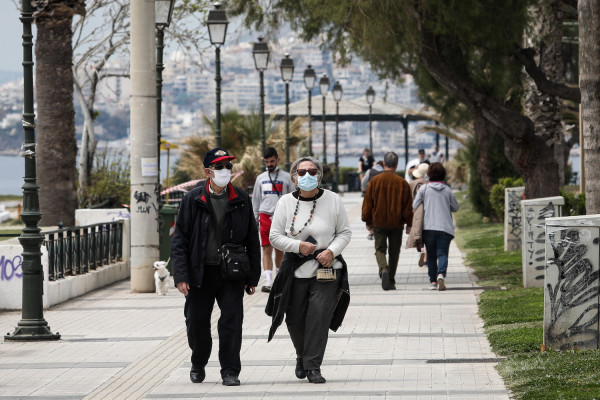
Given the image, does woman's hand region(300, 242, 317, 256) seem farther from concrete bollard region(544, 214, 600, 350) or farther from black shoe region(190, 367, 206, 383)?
concrete bollard region(544, 214, 600, 350)

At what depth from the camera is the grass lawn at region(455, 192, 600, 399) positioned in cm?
782

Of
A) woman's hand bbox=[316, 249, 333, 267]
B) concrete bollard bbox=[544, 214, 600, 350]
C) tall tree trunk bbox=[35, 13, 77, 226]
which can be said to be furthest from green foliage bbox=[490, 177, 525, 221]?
woman's hand bbox=[316, 249, 333, 267]

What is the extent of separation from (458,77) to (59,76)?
7.02 m

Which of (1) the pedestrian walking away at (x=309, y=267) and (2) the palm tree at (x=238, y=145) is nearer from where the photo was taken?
(1) the pedestrian walking away at (x=309, y=267)

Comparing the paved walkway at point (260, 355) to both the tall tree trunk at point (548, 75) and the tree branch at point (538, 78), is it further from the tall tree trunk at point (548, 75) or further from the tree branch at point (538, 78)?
the tall tree trunk at point (548, 75)

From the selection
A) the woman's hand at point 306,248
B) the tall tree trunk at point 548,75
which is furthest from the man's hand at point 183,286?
the tall tree trunk at point 548,75

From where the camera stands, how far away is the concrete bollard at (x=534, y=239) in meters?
14.6

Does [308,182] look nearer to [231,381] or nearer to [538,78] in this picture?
[231,381]

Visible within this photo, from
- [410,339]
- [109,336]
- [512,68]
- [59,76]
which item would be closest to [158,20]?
[59,76]

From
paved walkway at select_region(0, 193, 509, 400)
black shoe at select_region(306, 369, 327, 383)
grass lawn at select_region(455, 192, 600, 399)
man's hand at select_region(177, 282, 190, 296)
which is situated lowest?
paved walkway at select_region(0, 193, 509, 400)

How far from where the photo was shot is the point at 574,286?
9.33m

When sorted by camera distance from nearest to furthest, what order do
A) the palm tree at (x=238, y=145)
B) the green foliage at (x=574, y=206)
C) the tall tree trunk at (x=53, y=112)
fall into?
the green foliage at (x=574, y=206), the tall tree trunk at (x=53, y=112), the palm tree at (x=238, y=145)

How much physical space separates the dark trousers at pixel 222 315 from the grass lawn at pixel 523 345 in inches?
80.7

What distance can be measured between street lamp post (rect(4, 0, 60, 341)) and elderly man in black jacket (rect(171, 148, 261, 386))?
3317 mm
